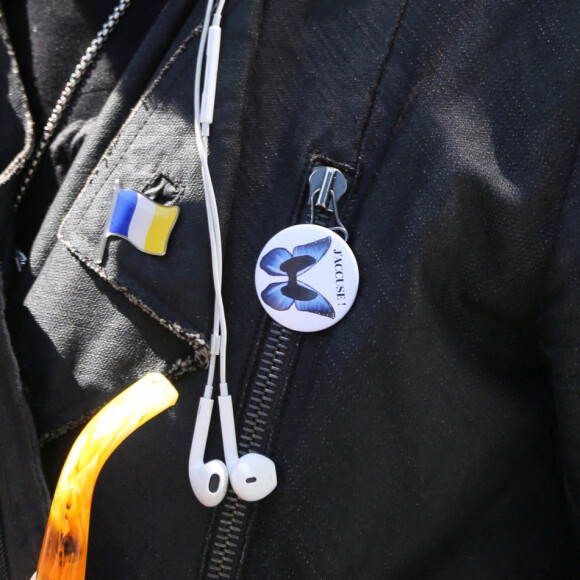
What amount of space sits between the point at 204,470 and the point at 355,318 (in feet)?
0.62

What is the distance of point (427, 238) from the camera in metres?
0.65

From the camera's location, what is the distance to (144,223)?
0.69m

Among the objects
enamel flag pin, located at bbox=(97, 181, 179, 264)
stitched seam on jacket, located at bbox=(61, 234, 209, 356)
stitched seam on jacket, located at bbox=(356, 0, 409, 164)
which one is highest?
stitched seam on jacket, located at bbox=(356, 0, 409, 164)

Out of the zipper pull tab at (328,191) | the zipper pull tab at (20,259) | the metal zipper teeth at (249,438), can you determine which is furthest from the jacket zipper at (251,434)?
the zipper pull tab at (20,259)

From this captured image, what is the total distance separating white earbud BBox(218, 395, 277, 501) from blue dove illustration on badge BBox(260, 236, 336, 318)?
0.10m

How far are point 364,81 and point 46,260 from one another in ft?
1.21

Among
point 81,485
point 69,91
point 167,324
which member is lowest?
point 81,485

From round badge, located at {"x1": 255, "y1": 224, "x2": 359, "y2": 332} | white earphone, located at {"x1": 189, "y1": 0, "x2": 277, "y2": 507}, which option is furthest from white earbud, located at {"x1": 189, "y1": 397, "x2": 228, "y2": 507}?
round badge, located at {"x1": 255, "y1": 224, "x2": 359, "y2": 332}

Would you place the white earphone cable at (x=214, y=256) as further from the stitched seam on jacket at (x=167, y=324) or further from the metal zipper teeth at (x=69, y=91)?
the metal zipper teeth at (x=69, y=91)

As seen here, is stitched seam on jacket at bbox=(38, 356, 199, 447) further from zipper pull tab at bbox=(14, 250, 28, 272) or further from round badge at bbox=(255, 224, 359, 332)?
zipper pull tab at bbox=(14, 250, 28, 272)

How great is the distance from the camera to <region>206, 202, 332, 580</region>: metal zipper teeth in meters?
0.66

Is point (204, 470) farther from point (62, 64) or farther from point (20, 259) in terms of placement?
point (62, 64)

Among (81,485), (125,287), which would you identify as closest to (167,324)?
(125,287)

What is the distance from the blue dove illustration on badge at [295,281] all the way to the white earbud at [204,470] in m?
0.11
